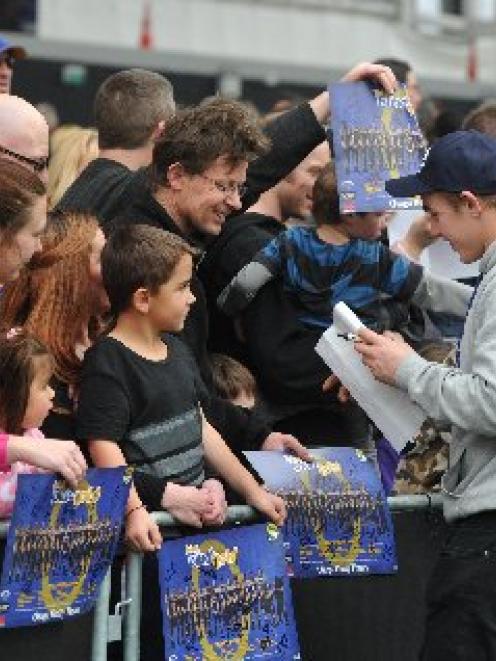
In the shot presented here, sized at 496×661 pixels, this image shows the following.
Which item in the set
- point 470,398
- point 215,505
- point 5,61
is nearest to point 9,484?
point 215,505

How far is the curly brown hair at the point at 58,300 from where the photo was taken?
5.43 m

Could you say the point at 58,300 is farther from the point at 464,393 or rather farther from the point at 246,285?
the point at 464,393

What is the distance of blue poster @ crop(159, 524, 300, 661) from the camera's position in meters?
5.34

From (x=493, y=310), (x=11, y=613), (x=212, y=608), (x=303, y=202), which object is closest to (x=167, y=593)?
(x=212, y=608)

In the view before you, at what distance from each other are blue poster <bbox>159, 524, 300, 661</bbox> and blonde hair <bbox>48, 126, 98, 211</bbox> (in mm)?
2118

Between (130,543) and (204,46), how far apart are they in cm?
1132

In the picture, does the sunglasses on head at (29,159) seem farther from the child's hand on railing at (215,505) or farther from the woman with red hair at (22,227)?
the child's hand on railing at (215,505)

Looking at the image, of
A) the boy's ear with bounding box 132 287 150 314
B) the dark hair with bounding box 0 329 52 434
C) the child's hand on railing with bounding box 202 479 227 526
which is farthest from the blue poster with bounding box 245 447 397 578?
the dark hair with bounding box 0 329 52 434

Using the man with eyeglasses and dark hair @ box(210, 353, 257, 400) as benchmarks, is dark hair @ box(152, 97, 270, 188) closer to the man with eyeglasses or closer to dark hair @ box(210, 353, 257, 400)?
the man with eyeglasses

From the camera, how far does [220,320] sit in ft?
21.6

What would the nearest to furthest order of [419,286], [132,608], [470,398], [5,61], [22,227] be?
[22,227]
[132,608]
[470,398]
[419,286]
[5,61]

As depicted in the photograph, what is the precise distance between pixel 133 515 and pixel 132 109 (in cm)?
220

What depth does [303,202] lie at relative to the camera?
699 centimetres

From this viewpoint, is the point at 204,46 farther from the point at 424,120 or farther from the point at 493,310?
the point at 493,310
